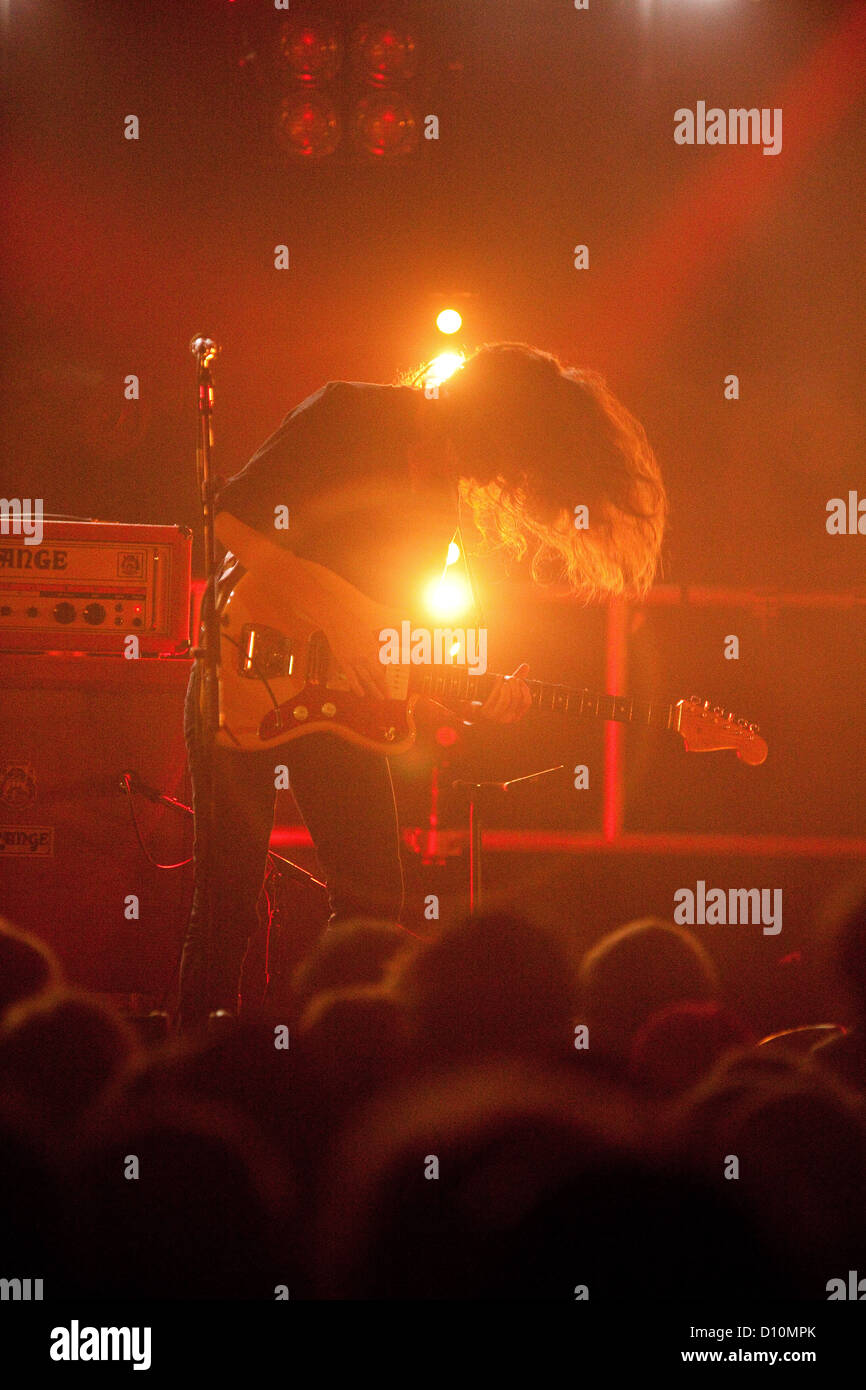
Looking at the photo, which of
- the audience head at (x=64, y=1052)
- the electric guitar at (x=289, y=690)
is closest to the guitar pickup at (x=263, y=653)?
the electric guitar at (x=289, y=690)

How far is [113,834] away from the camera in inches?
94.9

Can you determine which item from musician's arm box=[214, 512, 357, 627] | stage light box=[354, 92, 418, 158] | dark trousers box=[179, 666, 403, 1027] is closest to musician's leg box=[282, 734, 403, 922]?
dark trousers box=[179, 666, 403, 1027]

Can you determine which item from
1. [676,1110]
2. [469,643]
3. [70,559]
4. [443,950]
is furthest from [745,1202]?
[70,559]

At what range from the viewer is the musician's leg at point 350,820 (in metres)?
2.00

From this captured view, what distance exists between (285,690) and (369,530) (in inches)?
16.3

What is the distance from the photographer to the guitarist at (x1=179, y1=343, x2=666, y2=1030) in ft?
6.62

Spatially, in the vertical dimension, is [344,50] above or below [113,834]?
above

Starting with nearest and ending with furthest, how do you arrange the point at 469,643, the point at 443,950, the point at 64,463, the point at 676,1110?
the point at 676,1110 < the point at 443,950 < the point at 469,643 < the point at 64,463

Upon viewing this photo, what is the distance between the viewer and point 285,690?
6.87 feet

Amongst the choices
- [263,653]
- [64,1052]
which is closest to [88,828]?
[263,653]

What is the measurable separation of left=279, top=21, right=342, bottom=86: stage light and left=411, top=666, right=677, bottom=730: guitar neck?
1.87m

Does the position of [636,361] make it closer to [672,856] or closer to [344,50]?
[344,50]

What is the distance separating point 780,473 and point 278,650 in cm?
218

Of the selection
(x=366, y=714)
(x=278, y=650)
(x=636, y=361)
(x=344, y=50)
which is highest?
(x=344, y=50)
